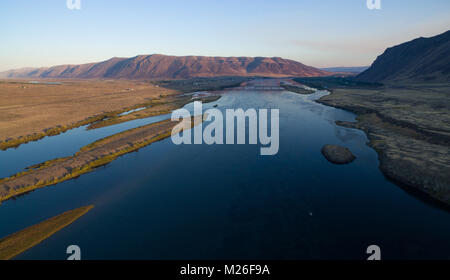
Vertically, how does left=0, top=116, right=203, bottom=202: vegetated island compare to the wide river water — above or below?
above

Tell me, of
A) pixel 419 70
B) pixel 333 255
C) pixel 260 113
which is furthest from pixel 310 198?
pixel 419 70

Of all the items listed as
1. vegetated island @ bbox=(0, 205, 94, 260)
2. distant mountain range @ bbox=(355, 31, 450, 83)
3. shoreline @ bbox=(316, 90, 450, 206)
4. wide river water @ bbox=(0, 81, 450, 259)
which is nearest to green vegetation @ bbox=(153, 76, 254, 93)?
shoreline @ bbox=(316, 90, 450, 206)

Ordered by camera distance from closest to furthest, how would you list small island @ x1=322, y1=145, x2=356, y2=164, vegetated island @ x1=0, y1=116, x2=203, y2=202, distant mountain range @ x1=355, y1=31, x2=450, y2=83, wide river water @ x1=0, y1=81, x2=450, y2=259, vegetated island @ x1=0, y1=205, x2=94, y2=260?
vegetated island @ x1=0, y1=205, x2=94, y2=260 → wide river water @ x1=0, y1=81, x2=450, y2=259 → vegetated island @ x1=0, y1=116, x2=203, y2=202 → small island @ x1=322, y1=145, x2=356, y2=164 → distant mountain range @ x1=355, y1=31, x2=450, y2=83

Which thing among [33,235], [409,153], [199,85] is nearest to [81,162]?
[33,235]

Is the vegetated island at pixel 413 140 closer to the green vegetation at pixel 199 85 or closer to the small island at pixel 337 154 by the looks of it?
the small island at pixel 337 154

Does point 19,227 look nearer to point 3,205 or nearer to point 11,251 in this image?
point 11,251

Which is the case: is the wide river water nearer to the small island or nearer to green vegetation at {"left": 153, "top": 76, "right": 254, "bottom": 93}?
the small island

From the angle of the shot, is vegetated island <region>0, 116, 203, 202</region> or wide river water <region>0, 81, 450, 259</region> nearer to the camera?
wide river water <region>0, 81, 450, 259</region>

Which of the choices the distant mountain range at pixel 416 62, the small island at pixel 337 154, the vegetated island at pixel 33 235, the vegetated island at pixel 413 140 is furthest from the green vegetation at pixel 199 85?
the distant mountain range at pixel 416 62

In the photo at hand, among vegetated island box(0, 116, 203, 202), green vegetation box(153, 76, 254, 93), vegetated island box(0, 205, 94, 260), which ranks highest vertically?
green vegetation box(153, 76, 254, 93)
